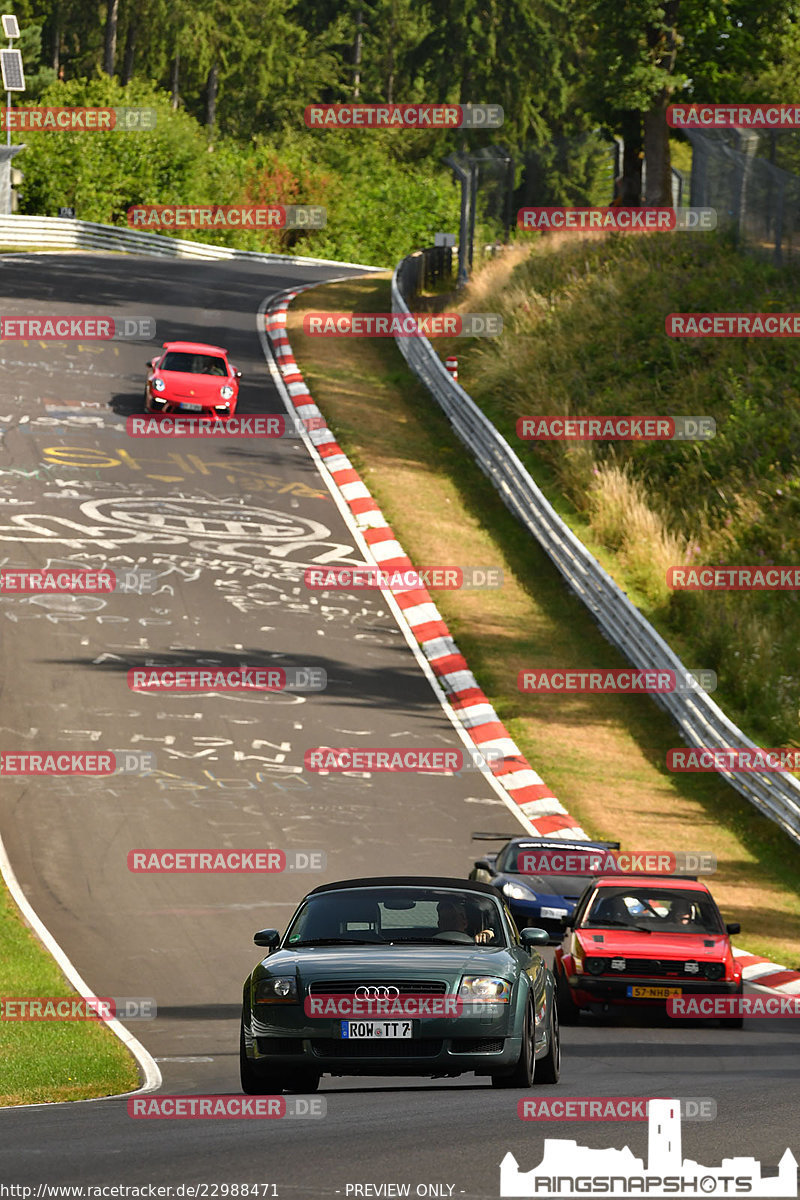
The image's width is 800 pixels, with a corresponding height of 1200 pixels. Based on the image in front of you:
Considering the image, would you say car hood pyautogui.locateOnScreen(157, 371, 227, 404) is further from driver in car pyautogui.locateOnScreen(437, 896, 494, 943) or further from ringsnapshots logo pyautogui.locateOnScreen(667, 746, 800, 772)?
driver in car pyautogui.locateOnScreen(437, 896, 494, 943)

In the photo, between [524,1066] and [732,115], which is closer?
[524,1066]

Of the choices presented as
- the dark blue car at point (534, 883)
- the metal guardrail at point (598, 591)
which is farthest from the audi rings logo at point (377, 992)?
the metal guardrail at point (598, 591)

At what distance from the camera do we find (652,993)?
48.6 ft

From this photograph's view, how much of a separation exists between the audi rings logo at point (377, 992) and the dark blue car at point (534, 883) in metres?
7.62

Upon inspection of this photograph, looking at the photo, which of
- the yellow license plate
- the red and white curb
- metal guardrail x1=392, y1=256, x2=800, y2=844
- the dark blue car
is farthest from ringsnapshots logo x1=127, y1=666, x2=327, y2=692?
the yellow license plate

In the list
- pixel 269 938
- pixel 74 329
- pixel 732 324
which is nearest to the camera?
pixel 269 938

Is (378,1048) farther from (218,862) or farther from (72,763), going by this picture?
(72,763)

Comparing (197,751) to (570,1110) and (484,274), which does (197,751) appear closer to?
(570,1110)

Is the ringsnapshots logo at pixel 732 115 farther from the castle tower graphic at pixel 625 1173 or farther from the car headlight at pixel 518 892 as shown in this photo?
the castle tower graphic at pixel 625 1173

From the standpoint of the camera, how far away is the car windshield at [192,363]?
34.8 meters

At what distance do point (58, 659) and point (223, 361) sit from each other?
1227cm

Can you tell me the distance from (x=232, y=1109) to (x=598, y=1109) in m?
2.03

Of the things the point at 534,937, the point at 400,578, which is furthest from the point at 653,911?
the point at 400,578

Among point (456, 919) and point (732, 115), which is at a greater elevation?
point (732, 115)
